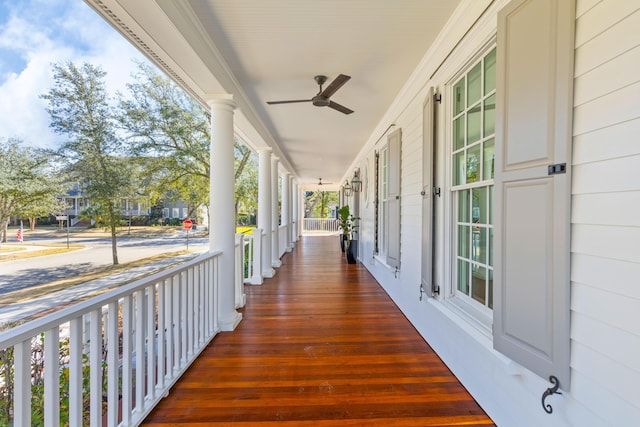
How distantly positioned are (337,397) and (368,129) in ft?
13.5

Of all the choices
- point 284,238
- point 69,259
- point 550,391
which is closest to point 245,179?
point 284,238

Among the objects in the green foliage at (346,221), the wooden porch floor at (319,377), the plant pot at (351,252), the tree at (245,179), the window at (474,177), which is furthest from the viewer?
the tree at (245,179)

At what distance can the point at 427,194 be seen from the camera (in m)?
2.58

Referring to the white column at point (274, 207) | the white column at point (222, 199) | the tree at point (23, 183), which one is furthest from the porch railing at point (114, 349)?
the white column at point (274, 207)

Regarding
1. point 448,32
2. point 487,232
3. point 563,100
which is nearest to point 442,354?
point 487,232

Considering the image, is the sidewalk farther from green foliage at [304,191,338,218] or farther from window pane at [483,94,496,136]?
green foliage at [304,191,338,218]

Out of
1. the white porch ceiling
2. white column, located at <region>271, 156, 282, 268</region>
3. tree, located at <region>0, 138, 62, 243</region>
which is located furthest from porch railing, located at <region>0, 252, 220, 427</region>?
white column, located at <region>271, 156, 282, 268</region>

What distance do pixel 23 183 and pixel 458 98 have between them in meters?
2.95

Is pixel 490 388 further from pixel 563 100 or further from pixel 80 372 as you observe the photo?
pixel 80 372

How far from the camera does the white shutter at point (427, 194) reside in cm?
250

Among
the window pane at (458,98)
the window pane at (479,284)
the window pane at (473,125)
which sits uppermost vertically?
the window pane at (458,98)

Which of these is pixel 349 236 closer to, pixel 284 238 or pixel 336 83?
pixel 284 238

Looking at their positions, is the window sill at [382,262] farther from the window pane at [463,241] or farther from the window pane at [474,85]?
the window pane at [474,85]

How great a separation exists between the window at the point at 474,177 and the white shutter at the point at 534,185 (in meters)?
0.38
